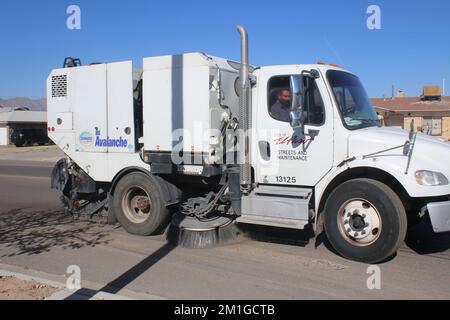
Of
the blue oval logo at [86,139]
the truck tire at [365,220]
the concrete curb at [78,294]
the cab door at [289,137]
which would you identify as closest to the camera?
the concrete curb at [78,294]

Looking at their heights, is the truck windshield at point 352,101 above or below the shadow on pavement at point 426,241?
above

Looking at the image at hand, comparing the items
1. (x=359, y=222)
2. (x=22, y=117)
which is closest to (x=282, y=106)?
(x=359, y=222)

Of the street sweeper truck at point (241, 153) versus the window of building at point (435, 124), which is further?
the window of building at point (435, 124)

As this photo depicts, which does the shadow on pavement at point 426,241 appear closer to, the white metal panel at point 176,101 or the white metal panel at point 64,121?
the white metal panel at point 176,101

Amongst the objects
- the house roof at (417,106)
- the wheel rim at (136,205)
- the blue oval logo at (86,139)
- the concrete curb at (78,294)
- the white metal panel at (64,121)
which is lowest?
the concrete curb at (78,294)

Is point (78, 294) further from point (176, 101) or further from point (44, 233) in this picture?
point (44, 233)

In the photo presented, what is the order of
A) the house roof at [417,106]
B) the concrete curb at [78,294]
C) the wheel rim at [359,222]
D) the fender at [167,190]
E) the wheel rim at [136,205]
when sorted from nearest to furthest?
the concrete curb at [78,294]
the wheel rim at [359,222]
the fender at [167,190]
the wheel rim at [136,205]
the house roof at [417,106]

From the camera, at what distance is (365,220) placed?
627cm

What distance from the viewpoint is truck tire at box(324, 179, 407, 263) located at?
237 inches

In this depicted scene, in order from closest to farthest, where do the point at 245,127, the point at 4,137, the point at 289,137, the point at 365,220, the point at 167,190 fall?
1. the point at 365,220
2. the point at 289,137
3. the point at 245,127
4. the point at 167,190
5. the point at 4,137

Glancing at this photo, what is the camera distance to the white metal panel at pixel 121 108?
8.10 metres

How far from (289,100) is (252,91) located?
62cm

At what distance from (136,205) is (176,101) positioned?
79.3 inches

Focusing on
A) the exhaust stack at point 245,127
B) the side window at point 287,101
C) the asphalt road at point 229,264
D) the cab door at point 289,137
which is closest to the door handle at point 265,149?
the cab door at point 289,137
